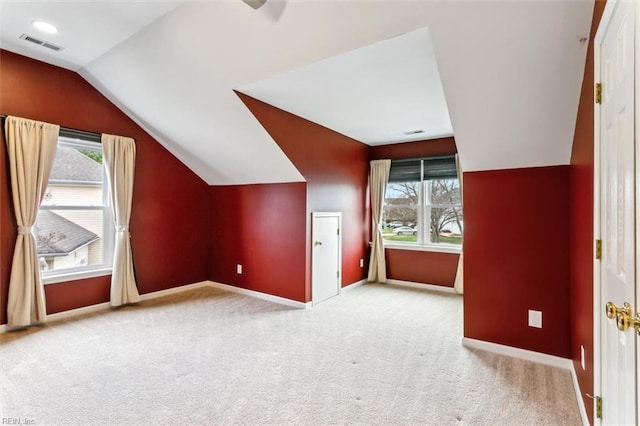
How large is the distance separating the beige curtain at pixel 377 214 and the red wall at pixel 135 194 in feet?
9.05

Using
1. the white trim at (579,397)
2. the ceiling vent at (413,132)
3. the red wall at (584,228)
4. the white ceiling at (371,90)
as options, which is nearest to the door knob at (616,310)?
the red wall at (584,228)

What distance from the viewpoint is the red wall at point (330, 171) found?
3.59 meters

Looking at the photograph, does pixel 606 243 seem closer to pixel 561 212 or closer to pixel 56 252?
pixel 561 212

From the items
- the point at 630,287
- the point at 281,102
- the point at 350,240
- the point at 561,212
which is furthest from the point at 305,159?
the point at 630,287

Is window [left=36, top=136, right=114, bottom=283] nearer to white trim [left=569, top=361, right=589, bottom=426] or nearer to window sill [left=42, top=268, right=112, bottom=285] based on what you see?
window sill [left=42, top=268, right=112, bottom=285]

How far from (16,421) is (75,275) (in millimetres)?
2148

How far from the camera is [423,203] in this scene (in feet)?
16.5

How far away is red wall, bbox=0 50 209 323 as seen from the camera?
316 cm

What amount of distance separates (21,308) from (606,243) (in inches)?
185

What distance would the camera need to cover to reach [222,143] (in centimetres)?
388

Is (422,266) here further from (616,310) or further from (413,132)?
(616,310)

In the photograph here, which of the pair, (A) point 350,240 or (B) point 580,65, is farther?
(A) point 350,240

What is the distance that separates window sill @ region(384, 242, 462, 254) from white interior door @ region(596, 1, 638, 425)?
3.34 m

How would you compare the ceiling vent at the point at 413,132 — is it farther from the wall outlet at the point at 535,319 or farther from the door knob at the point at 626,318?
the door knob at the point at 626,318
